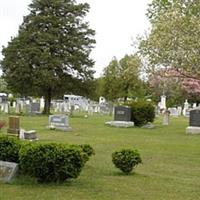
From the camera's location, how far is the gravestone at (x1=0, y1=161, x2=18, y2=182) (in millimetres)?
11523

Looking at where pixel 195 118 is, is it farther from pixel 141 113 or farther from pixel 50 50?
pixel 50 50

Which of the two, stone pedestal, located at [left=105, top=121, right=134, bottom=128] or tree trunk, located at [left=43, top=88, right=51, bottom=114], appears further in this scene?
tree trunk, located at [left=43, top=88, right=51, bottom=114]

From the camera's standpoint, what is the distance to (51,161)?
10844mm

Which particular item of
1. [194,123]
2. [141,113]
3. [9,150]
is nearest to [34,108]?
[141,113]

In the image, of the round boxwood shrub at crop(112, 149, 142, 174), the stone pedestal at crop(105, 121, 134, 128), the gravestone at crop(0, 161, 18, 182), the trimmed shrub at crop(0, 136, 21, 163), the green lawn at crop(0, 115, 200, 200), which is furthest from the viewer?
the stone pedestal at crop(105, 121, 134, 128)

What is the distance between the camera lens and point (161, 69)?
25547 millimetres

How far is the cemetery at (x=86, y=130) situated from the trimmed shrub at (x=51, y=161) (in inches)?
0.8

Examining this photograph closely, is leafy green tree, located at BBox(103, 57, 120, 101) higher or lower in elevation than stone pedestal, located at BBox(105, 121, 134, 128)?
higher

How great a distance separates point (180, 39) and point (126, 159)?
377 inches

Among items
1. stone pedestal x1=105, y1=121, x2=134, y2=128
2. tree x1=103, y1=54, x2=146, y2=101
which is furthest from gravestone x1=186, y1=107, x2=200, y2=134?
tree x1=103, y1=54, x2=146, y2=101

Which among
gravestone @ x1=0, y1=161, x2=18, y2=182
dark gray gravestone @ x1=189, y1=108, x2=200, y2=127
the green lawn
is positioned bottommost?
the green lawn

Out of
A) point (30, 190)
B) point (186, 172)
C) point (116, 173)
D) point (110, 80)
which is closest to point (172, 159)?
point (186, 172)

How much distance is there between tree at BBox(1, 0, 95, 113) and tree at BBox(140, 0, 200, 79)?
89.5 feet

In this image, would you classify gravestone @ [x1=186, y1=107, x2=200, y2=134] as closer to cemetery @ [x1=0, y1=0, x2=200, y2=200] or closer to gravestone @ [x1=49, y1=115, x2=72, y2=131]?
cemetery @ [x1=0, y1=0, x2=200, y2=200]
